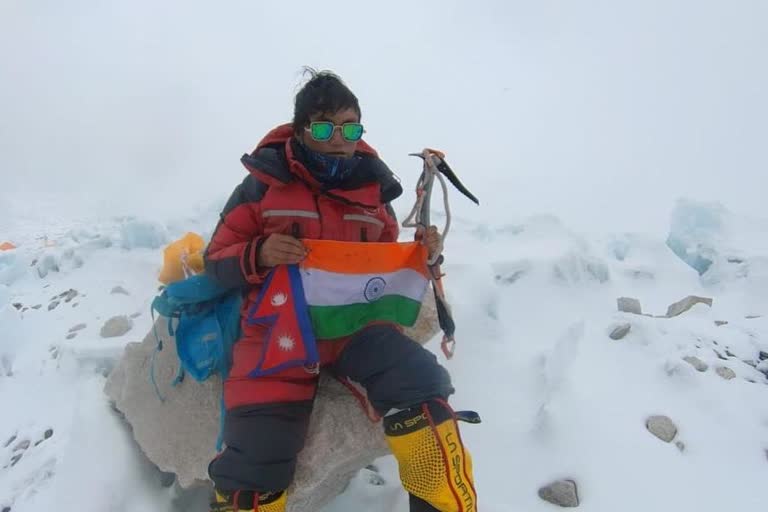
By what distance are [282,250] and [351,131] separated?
0.55 metres

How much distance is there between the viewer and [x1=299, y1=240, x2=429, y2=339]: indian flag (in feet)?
5.84

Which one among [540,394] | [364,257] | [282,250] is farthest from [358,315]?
[540,394]

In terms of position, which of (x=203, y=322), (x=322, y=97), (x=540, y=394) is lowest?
(x=540, y=394)

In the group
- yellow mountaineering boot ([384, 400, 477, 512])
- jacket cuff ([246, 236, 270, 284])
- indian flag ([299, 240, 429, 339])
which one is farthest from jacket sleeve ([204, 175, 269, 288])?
yellow mountaineering boot ([384, 400, 477, 512])

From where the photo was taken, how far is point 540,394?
236cm

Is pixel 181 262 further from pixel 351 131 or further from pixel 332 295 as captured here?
pixel 351 131

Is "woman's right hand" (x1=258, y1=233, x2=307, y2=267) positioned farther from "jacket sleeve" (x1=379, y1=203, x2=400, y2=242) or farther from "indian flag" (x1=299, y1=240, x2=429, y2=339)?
"jacket sleeve" (x1=379, y1=203, x2=400, y2=242)

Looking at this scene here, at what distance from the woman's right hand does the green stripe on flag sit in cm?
22

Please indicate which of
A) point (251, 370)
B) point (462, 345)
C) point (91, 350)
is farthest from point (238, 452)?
point (91, 350)

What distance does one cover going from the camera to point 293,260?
1716 millimetres

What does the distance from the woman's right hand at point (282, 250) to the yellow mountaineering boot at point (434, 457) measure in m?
0.71

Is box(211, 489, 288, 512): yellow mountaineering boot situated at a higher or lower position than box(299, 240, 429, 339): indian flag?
lower

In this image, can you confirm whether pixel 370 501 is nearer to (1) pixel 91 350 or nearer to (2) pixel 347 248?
(2) pixel 347 248

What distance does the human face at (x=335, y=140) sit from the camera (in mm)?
1774
